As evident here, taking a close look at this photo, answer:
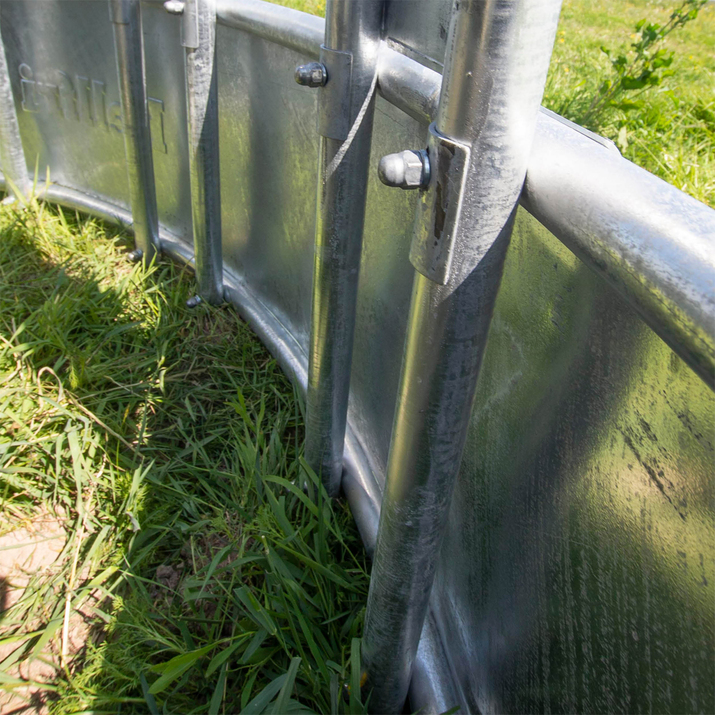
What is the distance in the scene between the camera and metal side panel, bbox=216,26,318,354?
1920mm

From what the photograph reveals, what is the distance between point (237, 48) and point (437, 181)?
1.69 meters

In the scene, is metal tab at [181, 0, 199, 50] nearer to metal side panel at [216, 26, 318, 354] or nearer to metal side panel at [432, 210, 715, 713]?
metal side panel at [216, 26, 318, 354]

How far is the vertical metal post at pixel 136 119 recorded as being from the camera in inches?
94.7

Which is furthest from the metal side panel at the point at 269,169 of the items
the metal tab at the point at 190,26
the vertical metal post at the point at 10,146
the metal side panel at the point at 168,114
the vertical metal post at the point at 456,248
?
the vertical metal post at the point at 10,146

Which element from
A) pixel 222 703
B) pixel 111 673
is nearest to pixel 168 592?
pixel 111 673

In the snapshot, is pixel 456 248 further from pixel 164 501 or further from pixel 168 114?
pixel 168 114

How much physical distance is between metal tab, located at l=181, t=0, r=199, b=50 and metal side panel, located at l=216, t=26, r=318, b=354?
0.12 meters

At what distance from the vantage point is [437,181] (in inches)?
28.5

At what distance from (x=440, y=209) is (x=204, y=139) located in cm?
172

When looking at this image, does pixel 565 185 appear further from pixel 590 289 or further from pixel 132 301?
pixel 132 301

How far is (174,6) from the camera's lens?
2.04m

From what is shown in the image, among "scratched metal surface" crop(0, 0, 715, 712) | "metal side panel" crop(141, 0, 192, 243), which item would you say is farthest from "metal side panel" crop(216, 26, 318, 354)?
"metal side panel" crop(141, 0, 192, 243)

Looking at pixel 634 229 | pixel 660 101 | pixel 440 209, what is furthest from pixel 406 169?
pixel 660 101

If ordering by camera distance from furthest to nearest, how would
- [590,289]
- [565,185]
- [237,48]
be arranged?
[237,48] < [590,289] < [565,185]
